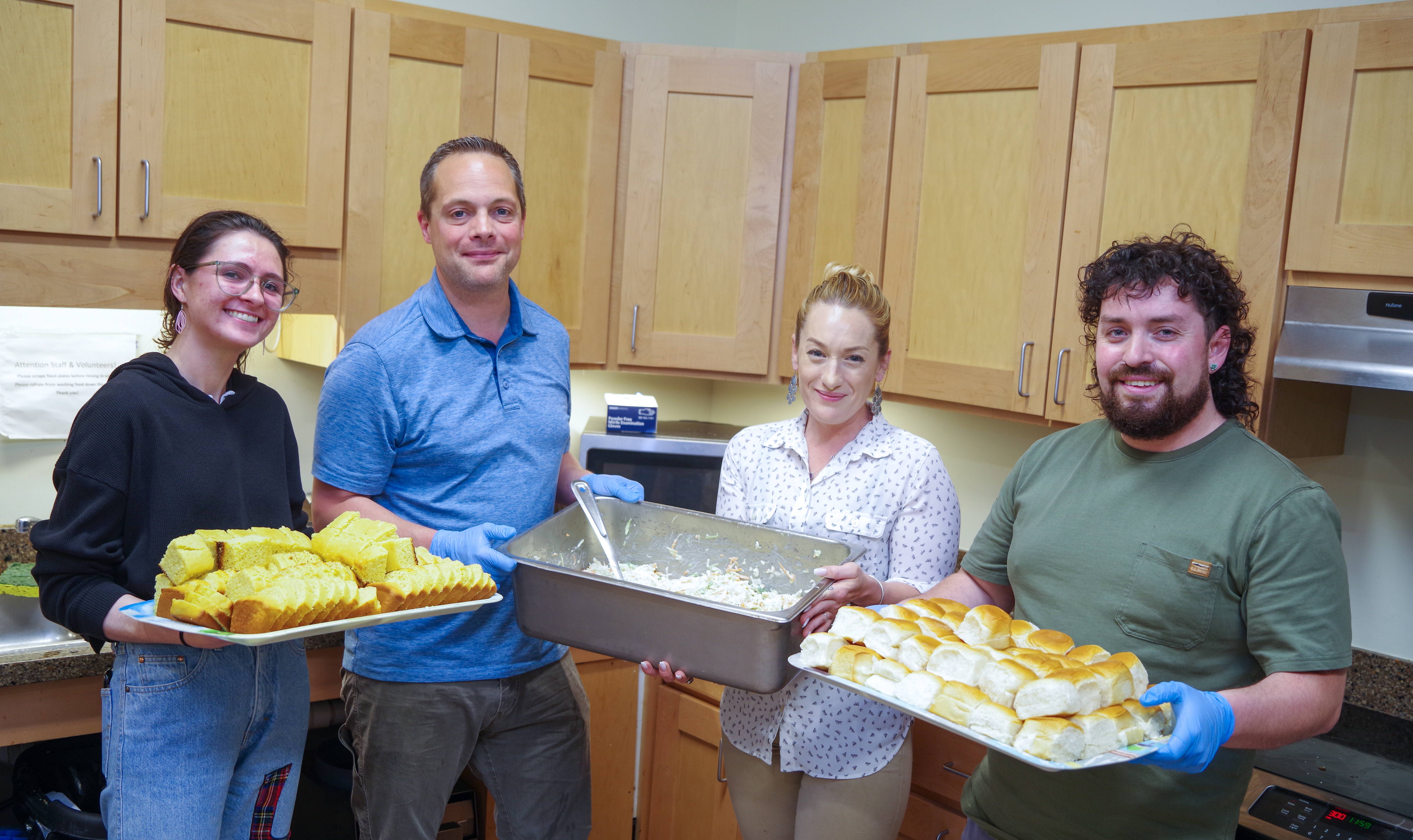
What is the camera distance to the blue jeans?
56.7 inches

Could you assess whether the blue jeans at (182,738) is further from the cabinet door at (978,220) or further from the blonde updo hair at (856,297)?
the cabinet door at (978,220)

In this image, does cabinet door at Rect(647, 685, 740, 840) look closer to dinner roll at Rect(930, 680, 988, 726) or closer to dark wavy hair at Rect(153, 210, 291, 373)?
dinner roll at Rect(930, 680, 988, 726)

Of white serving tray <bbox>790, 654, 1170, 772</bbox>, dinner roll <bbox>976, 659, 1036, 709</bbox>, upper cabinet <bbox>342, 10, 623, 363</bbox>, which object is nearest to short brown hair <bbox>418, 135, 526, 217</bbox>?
upper cabinet <bbox>342, 10, 623, 363</bbox>

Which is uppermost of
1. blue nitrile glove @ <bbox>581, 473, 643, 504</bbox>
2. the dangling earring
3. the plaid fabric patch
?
the dangling earring

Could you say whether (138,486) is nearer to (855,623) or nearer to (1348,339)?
(855,623)

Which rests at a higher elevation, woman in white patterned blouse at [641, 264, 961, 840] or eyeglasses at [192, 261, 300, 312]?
eyeglasses at [192, 261, 300, 312]

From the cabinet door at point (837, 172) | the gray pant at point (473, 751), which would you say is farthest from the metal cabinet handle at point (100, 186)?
the cabinet door at point (837, 172)

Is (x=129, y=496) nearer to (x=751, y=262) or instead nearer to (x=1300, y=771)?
(x=751, y=262)

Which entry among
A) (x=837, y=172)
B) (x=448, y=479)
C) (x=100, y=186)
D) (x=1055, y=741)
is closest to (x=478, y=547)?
(x=448, y=479)

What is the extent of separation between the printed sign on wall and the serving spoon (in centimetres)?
138

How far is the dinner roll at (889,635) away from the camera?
1.39 m

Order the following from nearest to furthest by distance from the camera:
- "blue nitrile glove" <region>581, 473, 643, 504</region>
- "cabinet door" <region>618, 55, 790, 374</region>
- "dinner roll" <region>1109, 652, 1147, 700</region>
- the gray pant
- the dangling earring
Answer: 1. "dinner roll" <region>1109, 652, 1147, 700</region>
2. the gray pant
3. "blue nitrile glove" <region>581, 473, 643, 504</region>
4. "cabinet door" <region>618, 55, 790, 374</region>
5. the dangling earring

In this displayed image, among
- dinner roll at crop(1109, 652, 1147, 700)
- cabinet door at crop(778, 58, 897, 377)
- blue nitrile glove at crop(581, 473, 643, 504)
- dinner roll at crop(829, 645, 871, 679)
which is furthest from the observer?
cabinet door at crop(778, 58, 897, 377)

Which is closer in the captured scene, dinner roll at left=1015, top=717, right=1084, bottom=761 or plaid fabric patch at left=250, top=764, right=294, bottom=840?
dinner roll at left=1015, top=717, right=1084, bottom=761
